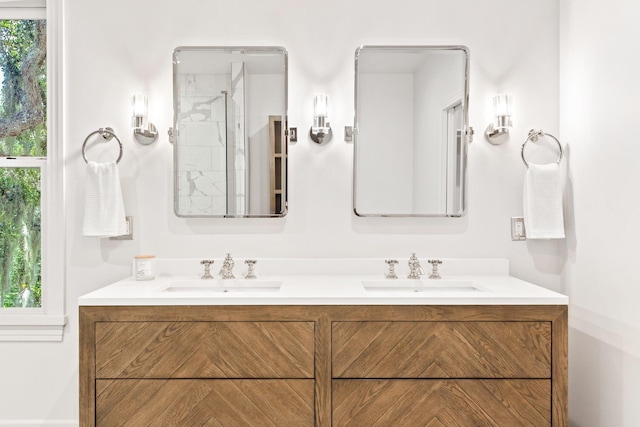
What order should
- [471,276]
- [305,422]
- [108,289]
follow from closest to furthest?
[305,422] → [108,289] → [471,276]

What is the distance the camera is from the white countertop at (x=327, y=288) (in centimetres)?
150

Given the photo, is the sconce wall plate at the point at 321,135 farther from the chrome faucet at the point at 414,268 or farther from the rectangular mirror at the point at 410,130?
the chrome faucet at the point at 414,268

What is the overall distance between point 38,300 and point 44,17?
1354mm

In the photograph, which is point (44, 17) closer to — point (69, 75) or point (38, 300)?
point (69, 75)

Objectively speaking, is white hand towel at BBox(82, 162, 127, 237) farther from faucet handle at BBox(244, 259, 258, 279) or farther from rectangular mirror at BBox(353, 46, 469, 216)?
rectangular mirror at BBox(353, 46, 469, 216)

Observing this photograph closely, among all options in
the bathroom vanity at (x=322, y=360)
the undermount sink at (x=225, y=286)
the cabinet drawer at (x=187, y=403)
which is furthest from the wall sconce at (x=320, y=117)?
the cabinet drawer at (x=187, y=403)

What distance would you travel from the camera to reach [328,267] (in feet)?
6.61

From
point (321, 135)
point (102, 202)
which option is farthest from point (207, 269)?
point (321, 135)

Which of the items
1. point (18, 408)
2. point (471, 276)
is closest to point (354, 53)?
point (471, 276)

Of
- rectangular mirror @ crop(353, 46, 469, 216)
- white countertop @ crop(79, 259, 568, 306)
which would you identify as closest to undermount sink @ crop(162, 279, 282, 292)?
Answer: white countertop @ crop(79, 259, 568, 306)

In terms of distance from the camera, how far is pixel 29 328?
79.0 inches

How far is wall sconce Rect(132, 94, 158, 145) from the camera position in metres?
1.95

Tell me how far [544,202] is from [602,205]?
25 cm

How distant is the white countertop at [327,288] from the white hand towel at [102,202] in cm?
25
